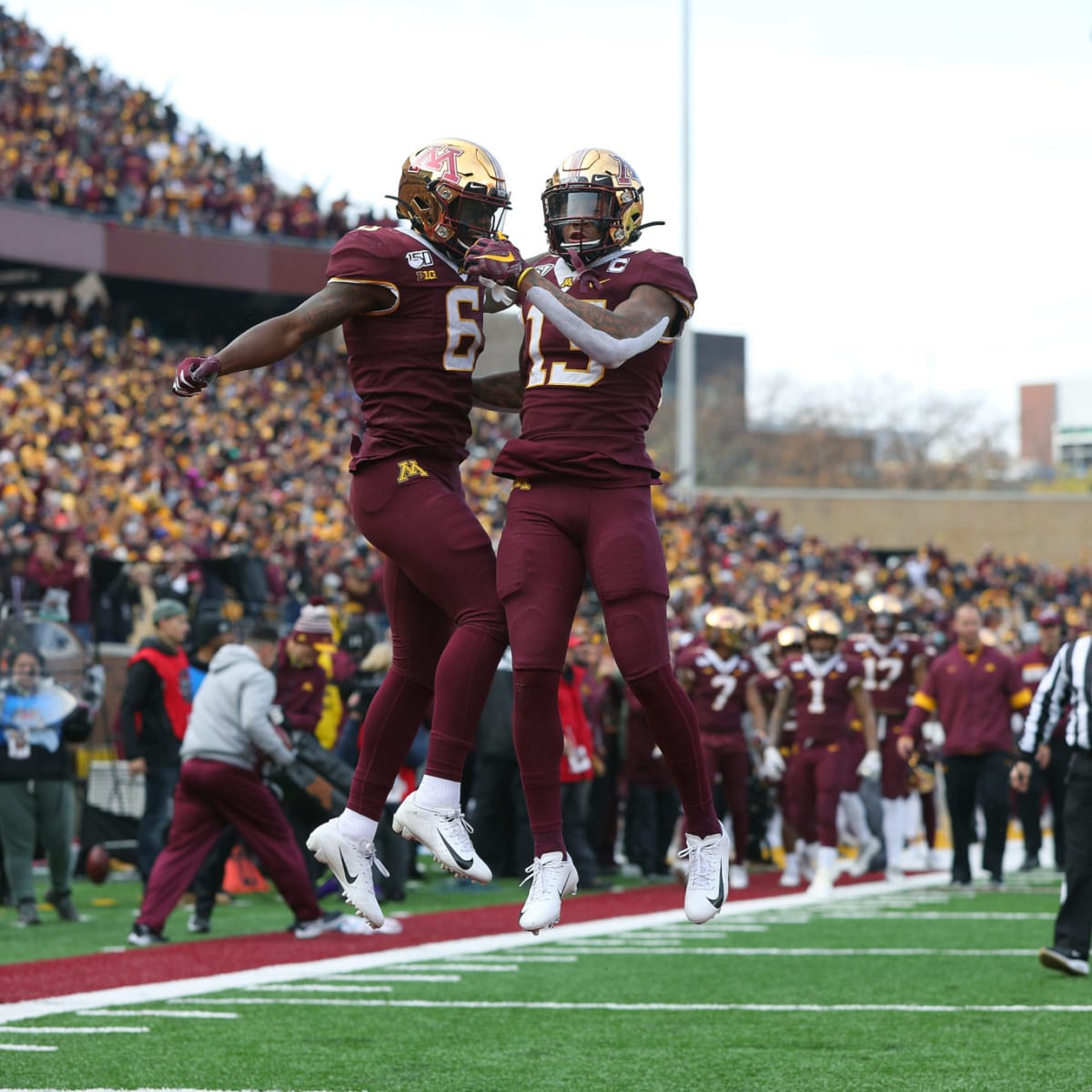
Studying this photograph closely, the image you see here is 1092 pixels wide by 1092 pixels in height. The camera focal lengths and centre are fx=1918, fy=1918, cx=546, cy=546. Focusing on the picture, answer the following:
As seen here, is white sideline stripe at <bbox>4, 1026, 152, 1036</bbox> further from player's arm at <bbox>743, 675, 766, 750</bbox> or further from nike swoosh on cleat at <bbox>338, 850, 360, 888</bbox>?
player's arm at <bbox>743, 675, 766, 750</bbox>

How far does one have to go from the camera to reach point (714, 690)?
14.7 meters

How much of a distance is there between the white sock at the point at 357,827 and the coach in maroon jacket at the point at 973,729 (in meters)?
9.26

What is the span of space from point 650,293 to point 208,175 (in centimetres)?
2989

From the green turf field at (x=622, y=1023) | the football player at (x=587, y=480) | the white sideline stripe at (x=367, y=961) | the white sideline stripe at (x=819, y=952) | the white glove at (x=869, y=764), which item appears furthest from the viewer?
the white glove at (x=869, y=764)

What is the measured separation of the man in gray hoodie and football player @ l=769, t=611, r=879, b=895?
15.1ft

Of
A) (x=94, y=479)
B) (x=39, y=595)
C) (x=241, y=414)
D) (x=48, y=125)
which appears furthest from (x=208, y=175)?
(x=39, y=595)

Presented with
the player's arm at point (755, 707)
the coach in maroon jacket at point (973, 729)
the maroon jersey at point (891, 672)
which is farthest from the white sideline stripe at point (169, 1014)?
the maroon jersey at point (891, 672)

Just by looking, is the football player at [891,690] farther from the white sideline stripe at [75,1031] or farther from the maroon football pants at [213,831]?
the white sideline stripe at [75,1031]

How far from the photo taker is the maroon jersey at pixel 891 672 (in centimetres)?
1570

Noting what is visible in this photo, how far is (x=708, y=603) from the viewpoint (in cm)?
2605

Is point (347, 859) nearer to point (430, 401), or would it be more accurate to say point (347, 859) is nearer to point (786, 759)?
point (430, 401)

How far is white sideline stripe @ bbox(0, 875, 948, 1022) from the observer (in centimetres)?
857

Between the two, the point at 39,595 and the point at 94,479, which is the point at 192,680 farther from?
the point at 94,479

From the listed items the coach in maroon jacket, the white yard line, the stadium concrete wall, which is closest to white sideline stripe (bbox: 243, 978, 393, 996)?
the white yard line
